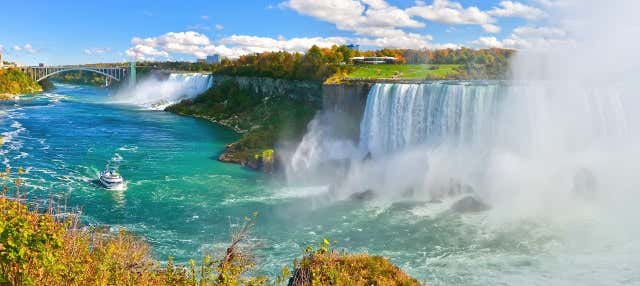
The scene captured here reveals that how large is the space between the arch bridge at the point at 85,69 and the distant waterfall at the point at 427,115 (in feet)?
244

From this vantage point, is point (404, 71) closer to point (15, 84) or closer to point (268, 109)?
point (268, 109)

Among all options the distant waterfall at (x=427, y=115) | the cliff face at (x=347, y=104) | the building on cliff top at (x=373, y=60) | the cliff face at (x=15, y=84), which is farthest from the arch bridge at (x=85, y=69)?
the distant waterfall at (x=427, y=115)

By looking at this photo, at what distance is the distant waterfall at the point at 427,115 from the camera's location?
86.6ft

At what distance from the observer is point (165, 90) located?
8156 centimetres

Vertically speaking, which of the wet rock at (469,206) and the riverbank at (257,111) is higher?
the riverbank at (257,111)

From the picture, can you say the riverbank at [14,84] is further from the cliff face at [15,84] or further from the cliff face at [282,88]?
the cliff face at [282,88]

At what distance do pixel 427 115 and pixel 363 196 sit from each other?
6.76m

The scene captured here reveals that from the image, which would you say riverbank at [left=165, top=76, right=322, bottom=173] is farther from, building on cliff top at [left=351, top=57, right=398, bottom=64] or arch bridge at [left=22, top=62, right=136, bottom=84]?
arch bridge at [left=22, top=62, right=136, bottom=84]

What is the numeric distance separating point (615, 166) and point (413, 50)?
4177cm

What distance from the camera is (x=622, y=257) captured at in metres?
16.9

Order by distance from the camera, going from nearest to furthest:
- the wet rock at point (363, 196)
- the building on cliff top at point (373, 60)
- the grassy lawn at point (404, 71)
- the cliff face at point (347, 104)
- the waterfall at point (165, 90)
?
1. the wet rock at point (363, 196)
2. the cliff face at point (347, 104)
3. the grassy lawn at point (404, 71)
4. the building on cliff top at point (373, 60)
5. the waterfall at point (165, 90)

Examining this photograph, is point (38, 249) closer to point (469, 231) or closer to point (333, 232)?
point (333, 232)

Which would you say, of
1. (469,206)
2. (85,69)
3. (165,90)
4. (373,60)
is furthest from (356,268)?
(85,69)

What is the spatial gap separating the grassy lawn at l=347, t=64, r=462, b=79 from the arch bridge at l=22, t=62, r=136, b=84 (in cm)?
6387
